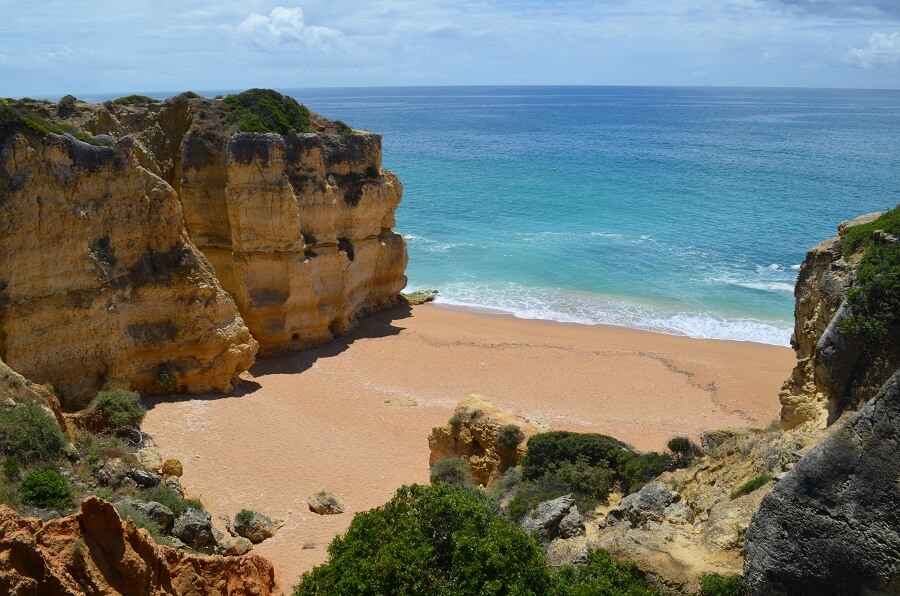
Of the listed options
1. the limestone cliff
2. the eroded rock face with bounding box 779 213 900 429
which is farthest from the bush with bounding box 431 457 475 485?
the limestone cliff

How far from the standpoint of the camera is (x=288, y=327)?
1116 inches

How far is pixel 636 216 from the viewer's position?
199ft

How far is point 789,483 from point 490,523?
390cm

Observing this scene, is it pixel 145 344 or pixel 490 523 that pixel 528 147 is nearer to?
pixel 145 344

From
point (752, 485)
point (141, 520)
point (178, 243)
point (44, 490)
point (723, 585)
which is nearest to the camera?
point (723, 585)

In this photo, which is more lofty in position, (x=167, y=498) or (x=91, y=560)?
(x=91, y=560)

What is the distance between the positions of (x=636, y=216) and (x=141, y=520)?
5370 cm

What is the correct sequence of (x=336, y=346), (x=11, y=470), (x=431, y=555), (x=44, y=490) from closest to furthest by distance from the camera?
(x=431, y=555) < (x=44, y=490) < (x=11, y=470) < (x=336, y=346)

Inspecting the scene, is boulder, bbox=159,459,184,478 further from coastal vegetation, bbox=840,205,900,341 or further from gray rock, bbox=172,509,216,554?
coastal vegetation, bbox=840,205,900,341

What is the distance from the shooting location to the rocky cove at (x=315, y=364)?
8.32m

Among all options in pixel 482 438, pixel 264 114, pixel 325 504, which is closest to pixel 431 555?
pixel 325 504

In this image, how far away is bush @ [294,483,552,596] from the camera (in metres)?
9.31

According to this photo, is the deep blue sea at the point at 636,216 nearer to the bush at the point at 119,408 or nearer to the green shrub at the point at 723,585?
the bush at the point at 119,408

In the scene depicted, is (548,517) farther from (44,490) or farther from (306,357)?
(306,357)
